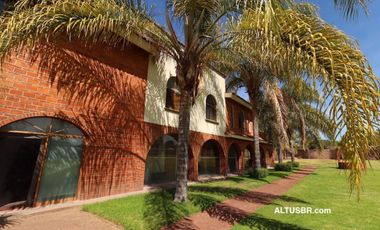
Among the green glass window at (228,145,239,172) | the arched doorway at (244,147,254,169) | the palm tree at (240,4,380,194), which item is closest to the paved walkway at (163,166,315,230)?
the palm tree at (240,4,380,194)

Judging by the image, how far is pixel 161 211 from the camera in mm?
6957

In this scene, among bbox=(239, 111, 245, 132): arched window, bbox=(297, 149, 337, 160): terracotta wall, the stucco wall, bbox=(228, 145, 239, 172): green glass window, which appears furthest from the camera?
bbox=(297, 149, 337, 160): terracotta wall

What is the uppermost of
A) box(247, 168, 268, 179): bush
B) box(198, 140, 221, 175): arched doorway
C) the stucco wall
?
the stucco wall

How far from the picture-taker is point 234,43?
7082mm

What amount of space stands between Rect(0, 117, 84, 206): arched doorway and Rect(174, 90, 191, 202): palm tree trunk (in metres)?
3.72

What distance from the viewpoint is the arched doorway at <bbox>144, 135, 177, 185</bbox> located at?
11422 millimetres

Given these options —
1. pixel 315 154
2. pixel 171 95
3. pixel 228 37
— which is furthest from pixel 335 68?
pixel 315 154

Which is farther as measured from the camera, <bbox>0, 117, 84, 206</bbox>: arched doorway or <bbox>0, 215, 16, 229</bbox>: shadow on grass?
<bbox>0, 117, 84, 206</bbox>: arched doorway

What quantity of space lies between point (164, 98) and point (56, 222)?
7585mm

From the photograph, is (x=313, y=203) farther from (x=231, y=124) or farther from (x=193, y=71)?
(x=231, y=124)

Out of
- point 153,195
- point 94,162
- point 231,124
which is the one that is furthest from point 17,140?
point 231,124

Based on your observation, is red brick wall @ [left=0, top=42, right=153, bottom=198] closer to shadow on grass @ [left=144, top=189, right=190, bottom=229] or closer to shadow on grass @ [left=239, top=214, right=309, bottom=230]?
shadow on grass @ [left=144, top=189, right=190, bottom=229]

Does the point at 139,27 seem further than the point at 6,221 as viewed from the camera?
Yes

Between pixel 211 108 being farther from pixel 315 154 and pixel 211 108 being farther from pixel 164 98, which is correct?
pixel 315 154
